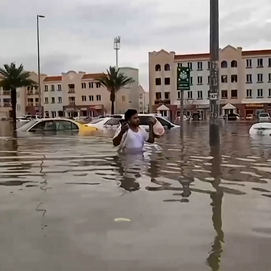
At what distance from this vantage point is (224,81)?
253ft

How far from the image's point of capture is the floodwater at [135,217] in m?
3.96

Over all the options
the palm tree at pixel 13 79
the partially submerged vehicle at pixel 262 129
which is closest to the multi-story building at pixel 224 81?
the palm tree at pixel 13 79

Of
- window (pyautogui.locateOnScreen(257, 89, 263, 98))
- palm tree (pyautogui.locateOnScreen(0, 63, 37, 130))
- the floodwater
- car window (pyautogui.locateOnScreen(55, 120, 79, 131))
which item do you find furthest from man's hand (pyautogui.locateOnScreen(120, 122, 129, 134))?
window (pyautogui.locateOnScreen(257, 89, 263, 98))

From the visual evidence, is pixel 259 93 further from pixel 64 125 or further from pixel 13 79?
pixel 64 125

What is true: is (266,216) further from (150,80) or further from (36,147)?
(150,80)

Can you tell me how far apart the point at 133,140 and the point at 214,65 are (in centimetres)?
558

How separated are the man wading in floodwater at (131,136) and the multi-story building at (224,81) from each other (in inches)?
2552

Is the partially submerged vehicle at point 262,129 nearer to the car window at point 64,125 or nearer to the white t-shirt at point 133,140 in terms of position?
the car window at point 64,125

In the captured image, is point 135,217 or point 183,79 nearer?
point 135,217

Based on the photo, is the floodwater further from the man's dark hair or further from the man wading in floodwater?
the man's dark hair

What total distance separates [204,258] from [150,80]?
7710 cm

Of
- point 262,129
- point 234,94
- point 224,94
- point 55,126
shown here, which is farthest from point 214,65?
point 224,94

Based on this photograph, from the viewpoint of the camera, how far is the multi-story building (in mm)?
75500

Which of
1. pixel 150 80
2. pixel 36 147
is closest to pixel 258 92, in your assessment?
pixel 150 80
